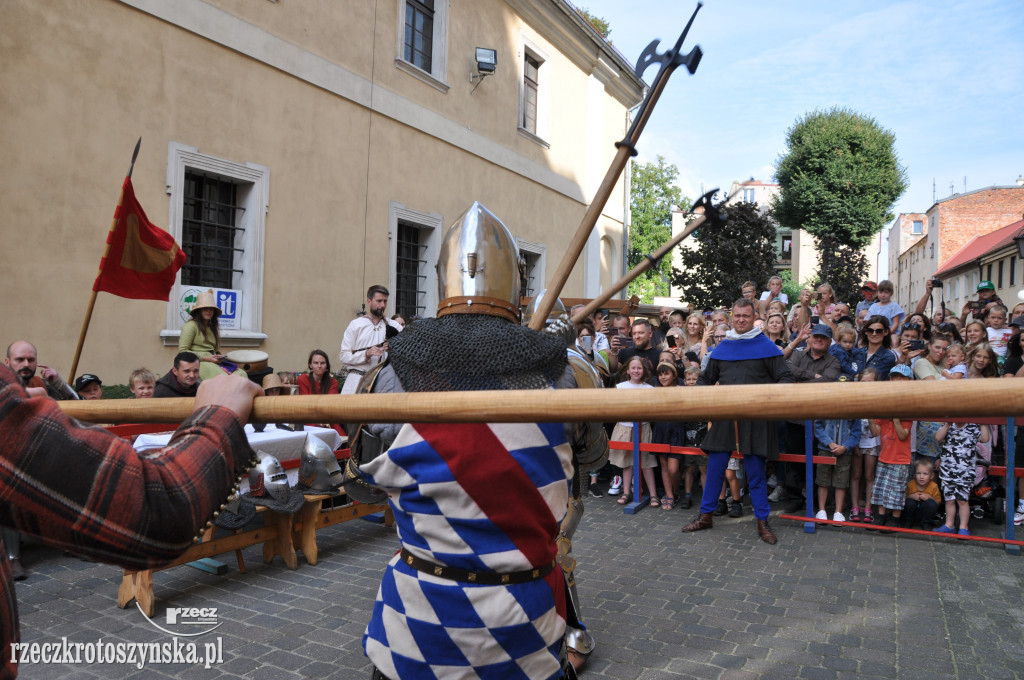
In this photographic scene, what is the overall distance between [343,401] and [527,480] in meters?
0.76

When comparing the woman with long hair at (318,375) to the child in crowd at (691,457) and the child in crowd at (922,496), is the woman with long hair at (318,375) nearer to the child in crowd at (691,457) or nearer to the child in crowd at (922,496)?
the child in crowd at (691,457)

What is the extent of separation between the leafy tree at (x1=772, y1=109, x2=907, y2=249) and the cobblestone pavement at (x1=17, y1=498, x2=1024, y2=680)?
26.4 m

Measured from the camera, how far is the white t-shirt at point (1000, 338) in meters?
7.82

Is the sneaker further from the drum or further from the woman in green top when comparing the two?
the woman in green top

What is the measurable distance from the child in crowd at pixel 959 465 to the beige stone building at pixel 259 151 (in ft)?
24.8

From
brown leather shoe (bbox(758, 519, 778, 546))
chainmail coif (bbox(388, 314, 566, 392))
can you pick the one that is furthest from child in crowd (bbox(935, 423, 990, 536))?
chainmail coif (bbox(388, 314, 566, 392))

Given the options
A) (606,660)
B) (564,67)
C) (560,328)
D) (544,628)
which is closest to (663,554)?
(606,660)

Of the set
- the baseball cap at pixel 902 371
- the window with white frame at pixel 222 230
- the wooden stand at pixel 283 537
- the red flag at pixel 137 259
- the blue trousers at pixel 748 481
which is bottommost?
the wooden stand at pixel 283 537

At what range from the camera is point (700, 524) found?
6.44 meters

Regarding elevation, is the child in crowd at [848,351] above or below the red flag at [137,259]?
below

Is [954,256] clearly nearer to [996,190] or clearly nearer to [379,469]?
[996,190]

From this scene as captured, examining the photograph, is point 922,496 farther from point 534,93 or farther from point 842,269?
point 842,269

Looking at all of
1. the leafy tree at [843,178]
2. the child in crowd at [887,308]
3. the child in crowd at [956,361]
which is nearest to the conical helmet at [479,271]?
the child in crowd at [956,361]

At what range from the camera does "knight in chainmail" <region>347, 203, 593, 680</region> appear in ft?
5.91
